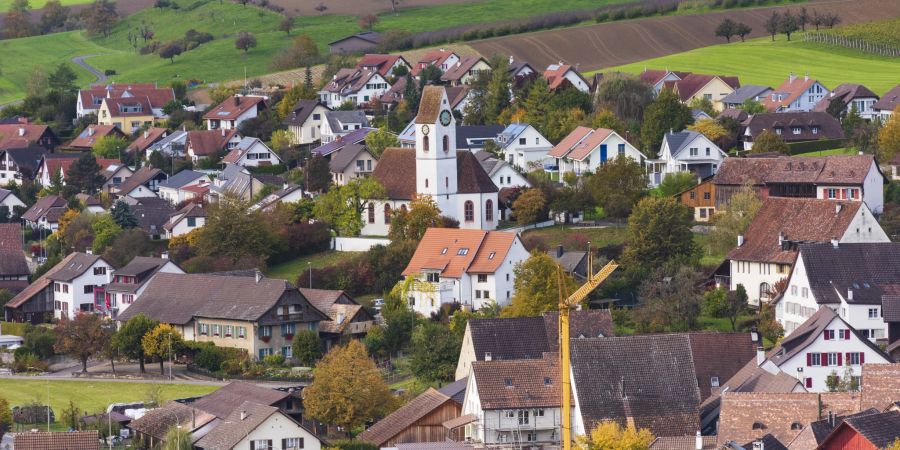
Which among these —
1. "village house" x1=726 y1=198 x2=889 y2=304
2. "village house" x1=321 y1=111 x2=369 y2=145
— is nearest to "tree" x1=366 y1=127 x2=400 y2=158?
"village house" x1=321 y1=111 x2=369 y2=145

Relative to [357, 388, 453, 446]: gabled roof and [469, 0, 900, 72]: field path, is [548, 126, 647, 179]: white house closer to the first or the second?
[357, 388, 453, 446]: gabled roof

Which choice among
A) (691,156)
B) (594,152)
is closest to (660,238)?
(691,156)

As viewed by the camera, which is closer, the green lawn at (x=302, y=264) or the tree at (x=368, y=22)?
the green lawn at (x=302, y=264)

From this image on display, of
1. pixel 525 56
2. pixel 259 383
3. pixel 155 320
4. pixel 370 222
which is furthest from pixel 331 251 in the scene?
pixel 525 56

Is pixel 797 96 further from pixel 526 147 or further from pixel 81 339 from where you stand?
pixel 81 339

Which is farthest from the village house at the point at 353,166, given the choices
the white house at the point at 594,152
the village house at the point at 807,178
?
the village house at the point at 807,178

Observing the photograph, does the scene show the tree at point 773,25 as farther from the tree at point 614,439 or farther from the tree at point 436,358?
the tree at point 614,439
